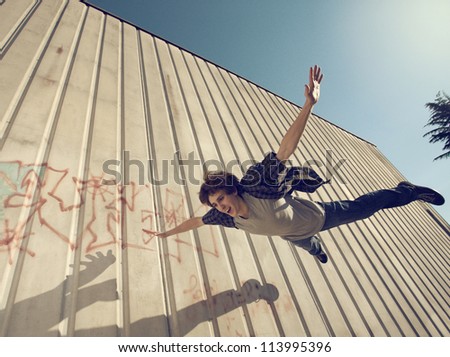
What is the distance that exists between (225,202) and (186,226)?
1.26ft

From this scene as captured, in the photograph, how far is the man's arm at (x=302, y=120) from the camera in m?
1.67

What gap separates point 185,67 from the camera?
4.30m

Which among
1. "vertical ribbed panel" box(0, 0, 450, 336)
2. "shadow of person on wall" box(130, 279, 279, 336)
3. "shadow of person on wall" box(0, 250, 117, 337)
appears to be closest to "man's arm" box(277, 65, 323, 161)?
"vertical ribbed panel" box(0, 0, 450, 336)

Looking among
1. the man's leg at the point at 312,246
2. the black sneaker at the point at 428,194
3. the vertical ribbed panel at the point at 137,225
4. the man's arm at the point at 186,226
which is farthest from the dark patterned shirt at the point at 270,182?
the black sneaker at the point at 428,194

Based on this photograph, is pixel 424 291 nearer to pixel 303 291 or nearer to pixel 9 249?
pixel 303 291

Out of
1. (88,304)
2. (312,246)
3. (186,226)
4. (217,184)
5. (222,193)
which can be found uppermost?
(217,184)

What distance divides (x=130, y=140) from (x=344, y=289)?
2752 mm

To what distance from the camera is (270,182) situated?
1876 mm

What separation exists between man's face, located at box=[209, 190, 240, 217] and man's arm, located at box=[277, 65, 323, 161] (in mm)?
516

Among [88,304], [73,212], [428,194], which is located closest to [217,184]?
[73,212]

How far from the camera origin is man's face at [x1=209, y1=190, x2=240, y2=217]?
6.43 feet

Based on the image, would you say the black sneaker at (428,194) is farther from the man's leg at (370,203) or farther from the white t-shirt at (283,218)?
the white t-shirt at (283,218)

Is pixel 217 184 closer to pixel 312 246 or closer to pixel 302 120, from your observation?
pixel 302 120
